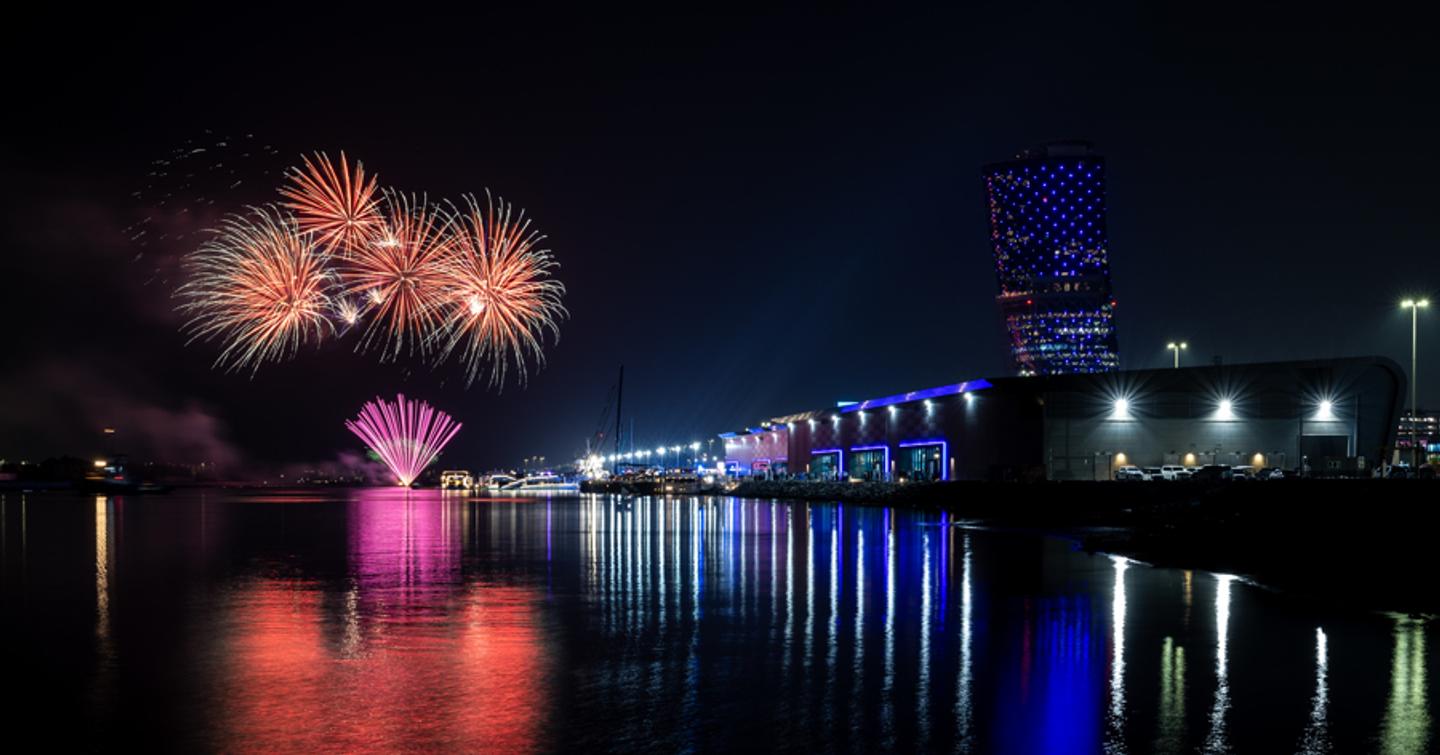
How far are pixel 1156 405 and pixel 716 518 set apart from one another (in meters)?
34.6

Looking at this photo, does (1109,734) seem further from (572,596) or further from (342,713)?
(572,596)

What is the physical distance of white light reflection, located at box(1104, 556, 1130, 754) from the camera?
10578 millimetres

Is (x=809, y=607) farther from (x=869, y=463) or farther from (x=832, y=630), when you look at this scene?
(x=869, y=463)

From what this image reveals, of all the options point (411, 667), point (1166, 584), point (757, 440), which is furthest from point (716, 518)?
point (757, 440)

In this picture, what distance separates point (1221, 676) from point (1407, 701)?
2.00m

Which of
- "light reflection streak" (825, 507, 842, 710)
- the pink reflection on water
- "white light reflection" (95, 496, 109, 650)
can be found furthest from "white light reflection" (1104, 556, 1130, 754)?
"white light reflection" (95, 496, 109, 650)

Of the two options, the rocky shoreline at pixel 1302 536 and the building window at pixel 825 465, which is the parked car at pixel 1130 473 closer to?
the rocky shoreline at pixel 1302 536

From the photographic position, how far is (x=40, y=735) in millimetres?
10789

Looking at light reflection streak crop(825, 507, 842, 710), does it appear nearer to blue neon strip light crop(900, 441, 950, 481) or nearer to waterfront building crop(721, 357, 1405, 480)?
waterfront building crop(721, 357, 1405, 480)

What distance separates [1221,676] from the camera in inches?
543

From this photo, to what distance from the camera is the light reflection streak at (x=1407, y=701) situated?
34.4 feet

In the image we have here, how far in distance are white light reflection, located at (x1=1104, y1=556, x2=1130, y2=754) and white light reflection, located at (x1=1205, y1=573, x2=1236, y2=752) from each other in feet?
2.59

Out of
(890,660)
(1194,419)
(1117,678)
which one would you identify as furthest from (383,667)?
(1194,419)

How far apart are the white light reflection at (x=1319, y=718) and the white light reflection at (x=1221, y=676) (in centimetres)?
71
